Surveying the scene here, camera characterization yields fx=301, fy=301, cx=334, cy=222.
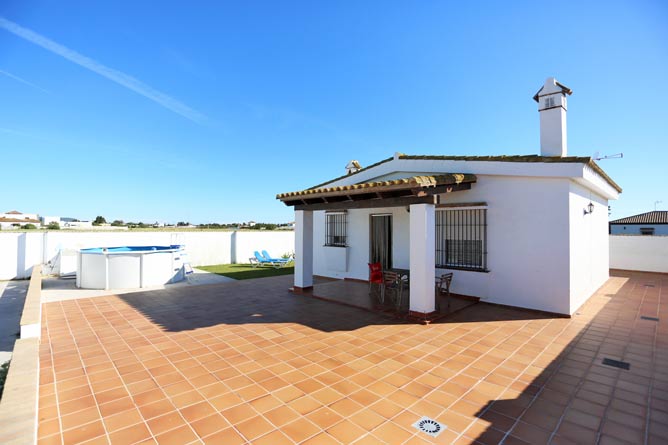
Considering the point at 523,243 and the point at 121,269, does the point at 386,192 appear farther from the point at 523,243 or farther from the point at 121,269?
the point at 121,269

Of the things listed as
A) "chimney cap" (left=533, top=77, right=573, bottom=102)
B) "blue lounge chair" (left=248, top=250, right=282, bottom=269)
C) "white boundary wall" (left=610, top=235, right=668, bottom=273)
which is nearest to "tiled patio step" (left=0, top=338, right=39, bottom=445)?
"chimney cap" (left=533, top=77, right=573, bottom=102)

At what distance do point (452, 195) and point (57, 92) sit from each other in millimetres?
16256

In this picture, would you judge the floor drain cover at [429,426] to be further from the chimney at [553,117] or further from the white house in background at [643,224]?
the white house in background at [643,224]

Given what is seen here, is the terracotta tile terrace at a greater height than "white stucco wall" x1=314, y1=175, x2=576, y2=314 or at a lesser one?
lesser

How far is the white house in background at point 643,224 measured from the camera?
31706 millimetres

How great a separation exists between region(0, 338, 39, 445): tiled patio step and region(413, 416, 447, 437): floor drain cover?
11.2ft

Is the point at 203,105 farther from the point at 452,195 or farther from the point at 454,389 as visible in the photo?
the point at 454,389

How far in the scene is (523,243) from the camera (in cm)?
793

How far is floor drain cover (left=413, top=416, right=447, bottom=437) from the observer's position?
3.08m

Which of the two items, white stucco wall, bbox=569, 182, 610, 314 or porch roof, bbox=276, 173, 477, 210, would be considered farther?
white stucco wall, bbox=569, 182, 610, 314

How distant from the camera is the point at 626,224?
34219 mm

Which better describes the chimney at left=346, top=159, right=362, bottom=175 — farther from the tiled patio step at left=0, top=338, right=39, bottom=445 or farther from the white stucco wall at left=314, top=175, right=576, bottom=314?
the tiled patio step at left=0, top=338, right=39, bottom=445

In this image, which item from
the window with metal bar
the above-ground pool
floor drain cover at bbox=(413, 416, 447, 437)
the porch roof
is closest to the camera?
floor drain cover at bbox=(413, 416, 447, 437)

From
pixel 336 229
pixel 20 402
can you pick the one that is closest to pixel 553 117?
pixel 336 229
